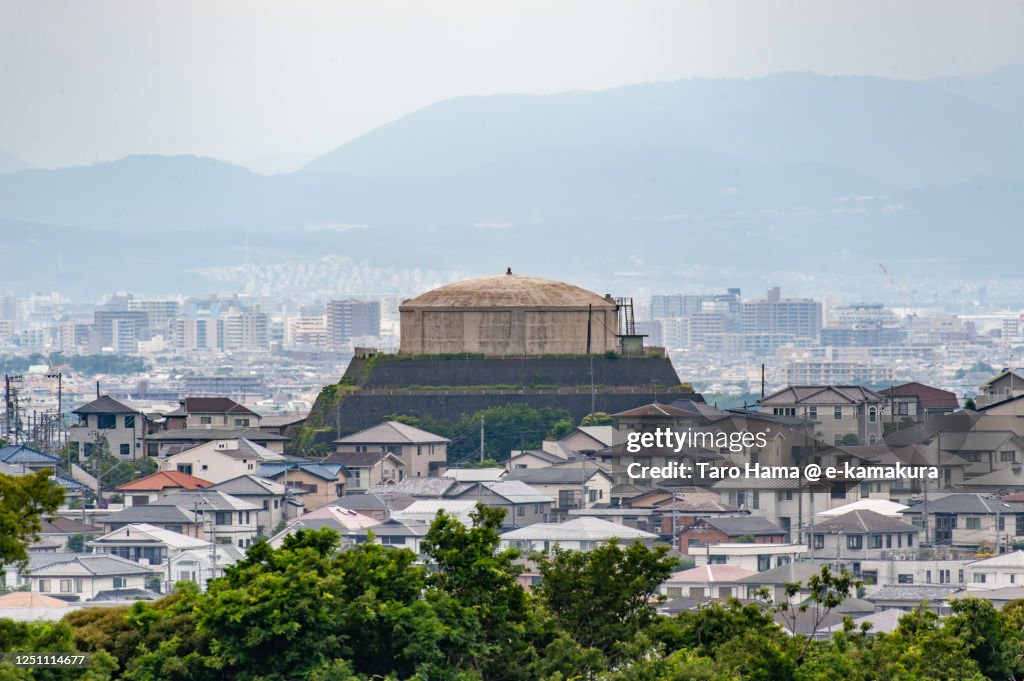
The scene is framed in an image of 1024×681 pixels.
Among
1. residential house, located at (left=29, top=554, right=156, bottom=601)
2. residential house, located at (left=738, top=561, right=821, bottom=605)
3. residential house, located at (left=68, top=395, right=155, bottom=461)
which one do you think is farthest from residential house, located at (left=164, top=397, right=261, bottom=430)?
residential house, located at (left=738, top=561, right=821, bottom=605)

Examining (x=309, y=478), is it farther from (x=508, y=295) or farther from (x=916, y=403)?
(x=916, y=403)

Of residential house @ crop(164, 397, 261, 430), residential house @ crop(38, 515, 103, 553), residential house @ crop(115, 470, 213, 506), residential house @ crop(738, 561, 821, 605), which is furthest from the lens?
residential house @ crop(164, 397, 261, 430)

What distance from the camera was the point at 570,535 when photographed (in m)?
42.3

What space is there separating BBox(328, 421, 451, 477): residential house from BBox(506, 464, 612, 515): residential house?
3599 millimetres

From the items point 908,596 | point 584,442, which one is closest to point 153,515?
point 584,442

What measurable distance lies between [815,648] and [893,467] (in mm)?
24613

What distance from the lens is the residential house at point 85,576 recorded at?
36.8 meters

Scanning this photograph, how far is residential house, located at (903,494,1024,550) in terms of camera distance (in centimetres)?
4334

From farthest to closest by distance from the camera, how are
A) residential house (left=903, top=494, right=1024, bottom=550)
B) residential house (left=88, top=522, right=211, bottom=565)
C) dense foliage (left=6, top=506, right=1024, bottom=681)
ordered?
residential house (left=903, top=494, right=1024, bottom=550) < residential house (left=88, top=522, right=211, bottom=565) < dense foliage (left=6, top=506, right=1024, bottom=681)

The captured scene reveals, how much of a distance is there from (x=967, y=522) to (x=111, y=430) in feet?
67.0

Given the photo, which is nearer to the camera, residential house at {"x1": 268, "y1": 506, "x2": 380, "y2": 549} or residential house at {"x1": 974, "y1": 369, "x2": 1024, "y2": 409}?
residential house at {"x1": 268, "y1": 506, "x2": 380, "y2": 549}

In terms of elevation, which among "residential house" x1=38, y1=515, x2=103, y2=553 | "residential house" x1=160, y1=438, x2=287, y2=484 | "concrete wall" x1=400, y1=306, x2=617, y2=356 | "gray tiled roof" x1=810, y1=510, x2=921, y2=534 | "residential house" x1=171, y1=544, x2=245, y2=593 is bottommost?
"residential house" x1=171, y1=544, x2=245, y2=593

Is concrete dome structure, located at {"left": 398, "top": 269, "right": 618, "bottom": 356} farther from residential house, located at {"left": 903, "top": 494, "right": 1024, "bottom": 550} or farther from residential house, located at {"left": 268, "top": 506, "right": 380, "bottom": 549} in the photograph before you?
residential house, located at {"left": 903, "top": 494, "right": 1024, "bottom": 550}

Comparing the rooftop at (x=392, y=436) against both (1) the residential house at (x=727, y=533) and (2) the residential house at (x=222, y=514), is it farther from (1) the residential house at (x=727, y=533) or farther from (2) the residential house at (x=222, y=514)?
(1) the residential house at (x=727, y=533)
